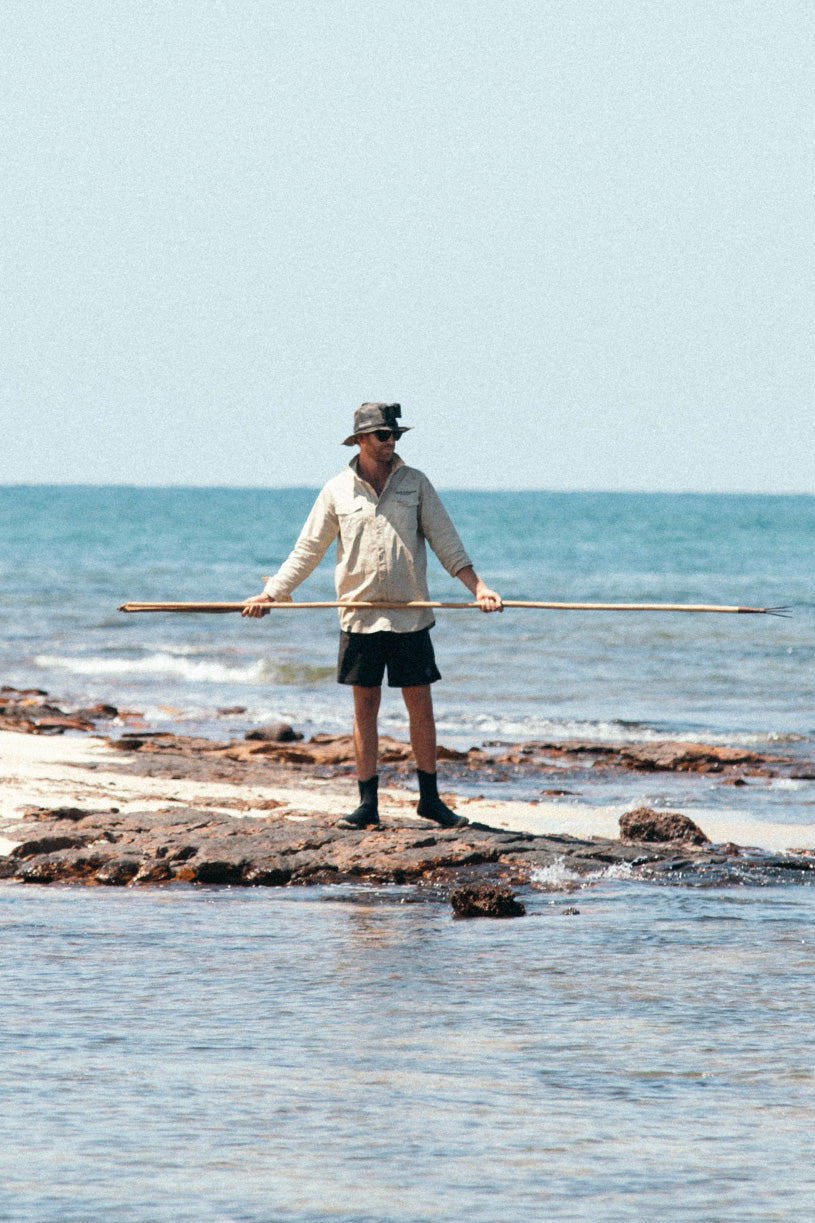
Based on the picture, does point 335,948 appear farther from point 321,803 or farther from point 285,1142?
point 321,803

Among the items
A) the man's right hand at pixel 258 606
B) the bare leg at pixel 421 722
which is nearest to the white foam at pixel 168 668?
the bare leg at pixel 421 722

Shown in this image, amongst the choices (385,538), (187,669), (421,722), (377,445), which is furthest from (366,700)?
(187,669)

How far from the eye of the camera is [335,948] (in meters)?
5.43

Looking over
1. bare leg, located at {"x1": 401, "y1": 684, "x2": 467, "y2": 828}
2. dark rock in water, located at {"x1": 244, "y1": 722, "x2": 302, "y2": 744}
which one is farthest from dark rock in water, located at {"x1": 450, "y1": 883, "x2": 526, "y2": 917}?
dark rock in water, located at {"x1": 244, "y1": 722, "x2": 302, "y2": 744}

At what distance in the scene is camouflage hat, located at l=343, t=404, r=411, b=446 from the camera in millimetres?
6773

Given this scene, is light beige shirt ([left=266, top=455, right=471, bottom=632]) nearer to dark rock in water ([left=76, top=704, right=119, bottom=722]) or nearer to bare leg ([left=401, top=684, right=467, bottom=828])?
bare leg ([left=401, top=684, right=467, bottom=828])

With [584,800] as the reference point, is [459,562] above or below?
above

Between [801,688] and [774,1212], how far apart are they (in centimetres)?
1347

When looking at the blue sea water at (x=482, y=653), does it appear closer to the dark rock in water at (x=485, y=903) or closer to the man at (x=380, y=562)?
the man at (x=380, y=562)

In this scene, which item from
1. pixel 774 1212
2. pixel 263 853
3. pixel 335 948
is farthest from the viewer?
pixel 263 853

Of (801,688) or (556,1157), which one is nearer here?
(556,1157)

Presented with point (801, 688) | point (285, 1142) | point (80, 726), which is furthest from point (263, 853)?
point (801, 688)

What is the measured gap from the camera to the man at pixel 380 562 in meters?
6.84

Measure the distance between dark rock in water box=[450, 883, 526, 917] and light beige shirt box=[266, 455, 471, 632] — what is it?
1.32m
